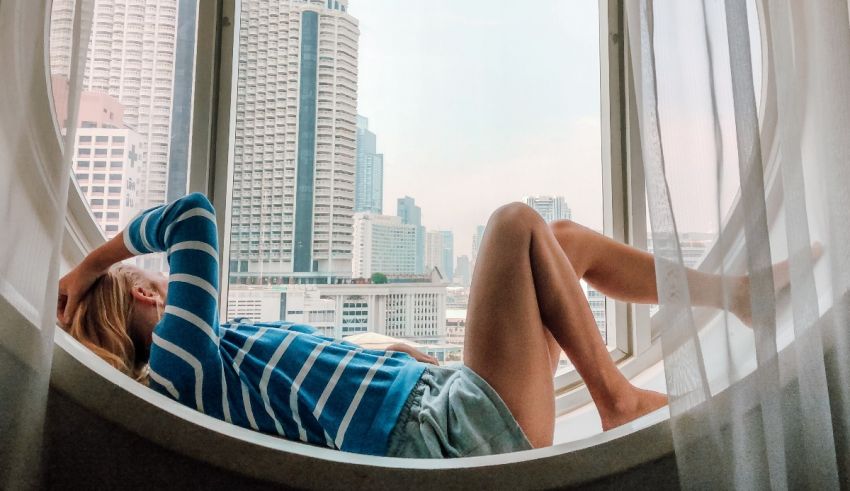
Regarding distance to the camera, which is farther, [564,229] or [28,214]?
[564,229]

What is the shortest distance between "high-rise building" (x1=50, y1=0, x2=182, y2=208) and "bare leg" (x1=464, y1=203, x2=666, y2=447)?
0.90 meters

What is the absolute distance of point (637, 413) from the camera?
34.2 inches

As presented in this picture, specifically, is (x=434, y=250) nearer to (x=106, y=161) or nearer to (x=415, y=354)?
(x=415, y=354)

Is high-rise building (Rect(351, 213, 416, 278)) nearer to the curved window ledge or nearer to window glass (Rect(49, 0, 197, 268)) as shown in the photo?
window glass (Rect(49, 0, 197, 268))

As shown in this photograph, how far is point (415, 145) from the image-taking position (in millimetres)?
1515

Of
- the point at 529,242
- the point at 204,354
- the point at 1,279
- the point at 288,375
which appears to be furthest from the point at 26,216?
the point at 529,242

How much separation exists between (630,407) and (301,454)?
54 centimetres

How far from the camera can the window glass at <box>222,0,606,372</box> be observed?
4.91 ft

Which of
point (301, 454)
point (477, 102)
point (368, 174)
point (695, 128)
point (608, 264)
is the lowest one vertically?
point (301, 454)

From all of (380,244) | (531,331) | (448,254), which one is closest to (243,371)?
(531,331)

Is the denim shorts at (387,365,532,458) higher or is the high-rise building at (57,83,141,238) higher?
the high-rise building at (57,83,141,238)

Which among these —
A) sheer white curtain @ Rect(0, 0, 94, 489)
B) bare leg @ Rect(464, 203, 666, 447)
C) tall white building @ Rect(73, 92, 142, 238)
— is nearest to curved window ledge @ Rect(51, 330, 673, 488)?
sheer white curtain @ Rect(0, 0, 94, 489)

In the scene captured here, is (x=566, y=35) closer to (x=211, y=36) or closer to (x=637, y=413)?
(x=211, y=36)

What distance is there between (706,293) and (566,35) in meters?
1.10
